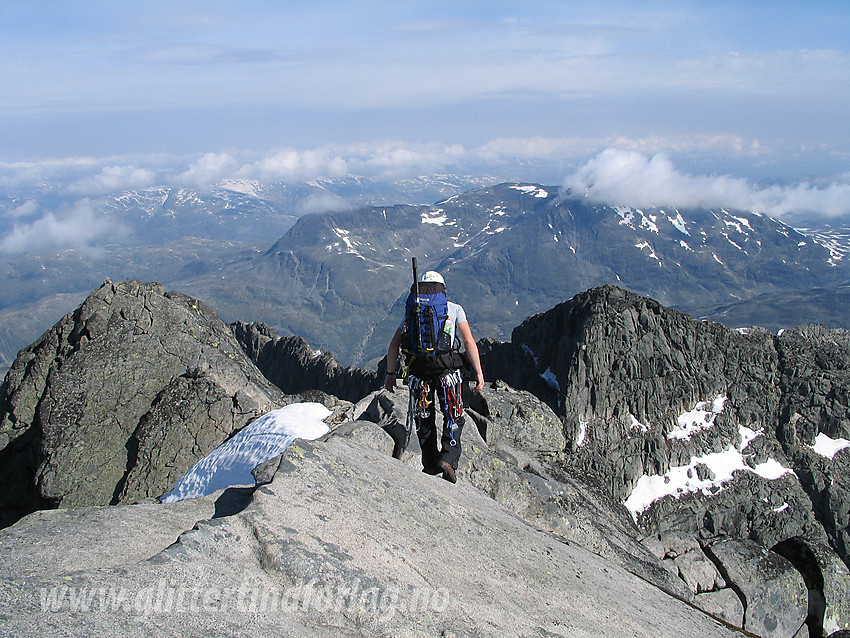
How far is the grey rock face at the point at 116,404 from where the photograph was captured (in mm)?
24500

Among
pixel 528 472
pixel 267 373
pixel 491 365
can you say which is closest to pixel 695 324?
pixel 491 365

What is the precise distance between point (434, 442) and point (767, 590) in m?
9.63

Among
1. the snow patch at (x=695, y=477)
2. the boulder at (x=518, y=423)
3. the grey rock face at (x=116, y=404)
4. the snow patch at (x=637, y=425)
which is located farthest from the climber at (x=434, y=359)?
the snow patch at (x=637, y=425)

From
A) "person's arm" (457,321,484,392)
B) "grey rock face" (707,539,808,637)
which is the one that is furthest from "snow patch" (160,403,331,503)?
"grey rock face" (707,539,808,637)

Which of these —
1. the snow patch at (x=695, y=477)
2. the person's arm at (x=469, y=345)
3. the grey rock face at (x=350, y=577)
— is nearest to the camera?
the grey rock face at (x=350, y=577)

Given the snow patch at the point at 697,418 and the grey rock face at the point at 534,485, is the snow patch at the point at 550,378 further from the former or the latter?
the grey rock face at the point at 534,485

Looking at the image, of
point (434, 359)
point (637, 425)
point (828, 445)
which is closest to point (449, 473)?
point (434, 359)

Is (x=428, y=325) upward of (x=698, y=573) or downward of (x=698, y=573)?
upward

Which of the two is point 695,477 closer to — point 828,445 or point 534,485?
point 828,445

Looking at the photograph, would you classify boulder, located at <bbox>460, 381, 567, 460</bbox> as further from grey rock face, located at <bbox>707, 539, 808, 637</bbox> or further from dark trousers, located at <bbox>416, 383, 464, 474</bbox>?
grey rock face, located at <bbox>707, 539, 808, 637</bbox>

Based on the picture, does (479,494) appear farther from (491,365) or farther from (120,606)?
(491,365)

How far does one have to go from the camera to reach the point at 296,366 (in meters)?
92.8

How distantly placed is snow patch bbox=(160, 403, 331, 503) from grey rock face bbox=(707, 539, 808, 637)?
13.8 meters

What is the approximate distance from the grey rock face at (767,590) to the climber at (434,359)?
8290 mm
